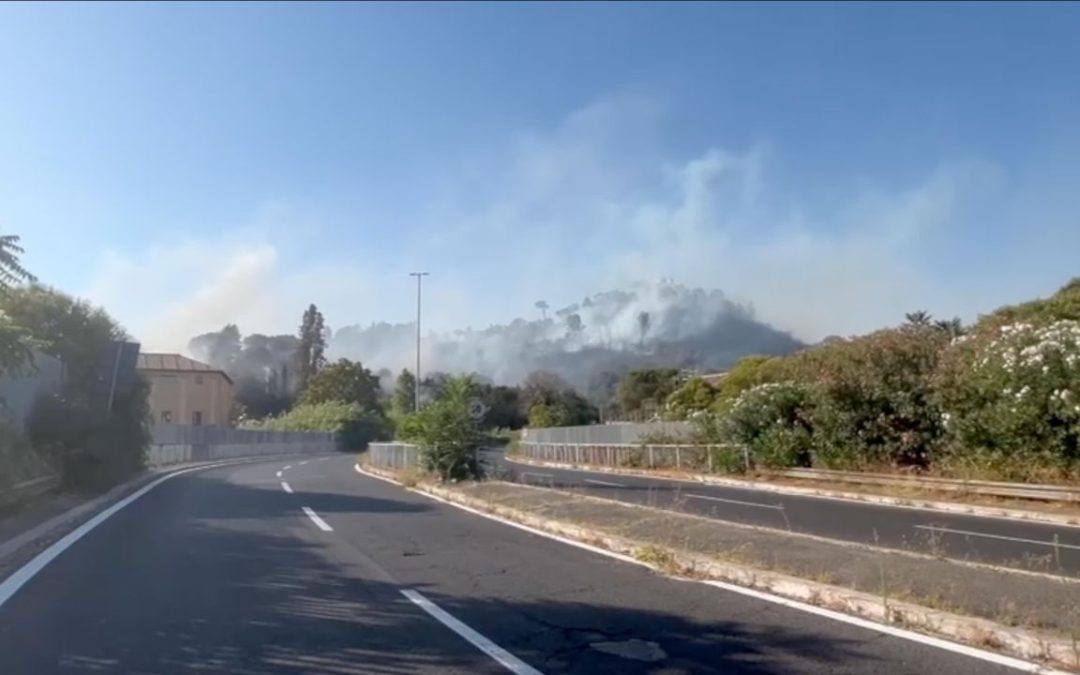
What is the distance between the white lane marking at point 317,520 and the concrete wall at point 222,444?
22.7 metres

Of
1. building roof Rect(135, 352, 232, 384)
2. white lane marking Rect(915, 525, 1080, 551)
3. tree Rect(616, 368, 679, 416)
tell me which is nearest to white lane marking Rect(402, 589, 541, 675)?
white lane marking Rect(915, 525, 1080, 551)

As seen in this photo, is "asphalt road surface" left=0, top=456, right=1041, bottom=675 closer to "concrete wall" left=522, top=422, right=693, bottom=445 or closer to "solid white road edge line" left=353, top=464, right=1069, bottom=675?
"solid white road edge line" left=353, top=464, right=1069, bottom=675

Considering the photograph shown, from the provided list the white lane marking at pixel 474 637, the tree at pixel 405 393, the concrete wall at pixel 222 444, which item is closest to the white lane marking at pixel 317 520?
the white lane marking at pixel 474 637

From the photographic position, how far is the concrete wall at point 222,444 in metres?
53.0

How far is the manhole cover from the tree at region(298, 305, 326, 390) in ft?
425

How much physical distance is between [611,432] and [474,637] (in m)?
46.8

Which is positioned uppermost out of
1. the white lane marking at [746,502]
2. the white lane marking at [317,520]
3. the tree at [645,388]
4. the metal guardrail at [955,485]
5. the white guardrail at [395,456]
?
the tree at [645,388]

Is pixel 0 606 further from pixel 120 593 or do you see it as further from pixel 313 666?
pixel 313 666

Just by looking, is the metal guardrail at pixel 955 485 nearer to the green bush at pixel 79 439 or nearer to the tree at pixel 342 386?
the green bush at pixel 79 439

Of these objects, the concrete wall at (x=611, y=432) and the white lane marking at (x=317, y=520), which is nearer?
the white lane marking at (x=317, y=520)

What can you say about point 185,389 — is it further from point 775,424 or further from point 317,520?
point 317,520

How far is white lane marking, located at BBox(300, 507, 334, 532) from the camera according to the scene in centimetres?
1968

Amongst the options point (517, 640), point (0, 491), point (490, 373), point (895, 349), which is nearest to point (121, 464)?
point (0, 491)

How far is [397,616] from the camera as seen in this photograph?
35.2 feet
